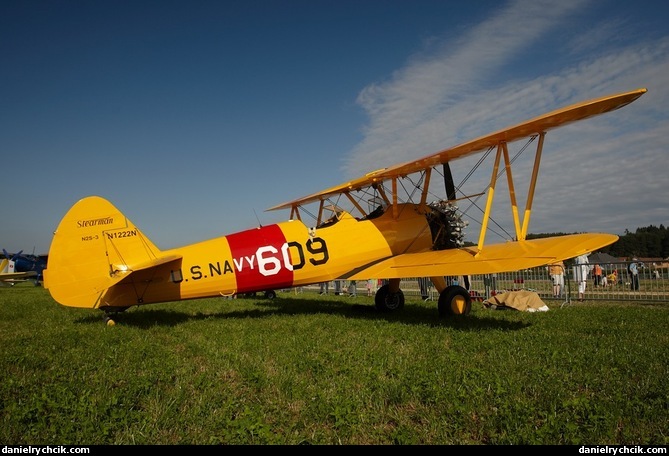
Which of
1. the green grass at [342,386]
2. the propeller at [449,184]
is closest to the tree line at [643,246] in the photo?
the propeller at [449,184]

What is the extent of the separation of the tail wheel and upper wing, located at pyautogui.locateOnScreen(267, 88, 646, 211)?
264cm

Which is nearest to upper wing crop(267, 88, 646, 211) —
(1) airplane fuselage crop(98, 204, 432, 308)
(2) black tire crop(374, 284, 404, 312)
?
(1) airplane fuselage crop(98, 204, 432, 308)

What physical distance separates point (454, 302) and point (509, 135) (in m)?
3.30

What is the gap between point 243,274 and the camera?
8.25 metres

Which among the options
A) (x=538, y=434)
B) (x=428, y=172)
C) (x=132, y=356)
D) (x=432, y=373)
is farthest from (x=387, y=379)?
(x=428, y=172)

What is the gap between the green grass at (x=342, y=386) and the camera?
9.53ft

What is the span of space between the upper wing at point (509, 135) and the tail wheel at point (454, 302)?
2637 mm

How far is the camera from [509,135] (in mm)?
7430

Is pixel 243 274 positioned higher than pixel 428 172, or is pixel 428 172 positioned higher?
pixel 428 172

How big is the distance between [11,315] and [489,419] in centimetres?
1121

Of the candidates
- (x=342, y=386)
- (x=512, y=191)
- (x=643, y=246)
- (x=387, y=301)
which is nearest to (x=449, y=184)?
(x=512, y=191)

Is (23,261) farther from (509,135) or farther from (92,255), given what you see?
(509,135)

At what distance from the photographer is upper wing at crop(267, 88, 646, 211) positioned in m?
6.27

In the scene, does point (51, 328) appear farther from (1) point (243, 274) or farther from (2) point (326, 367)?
(2) point (326, 367)
